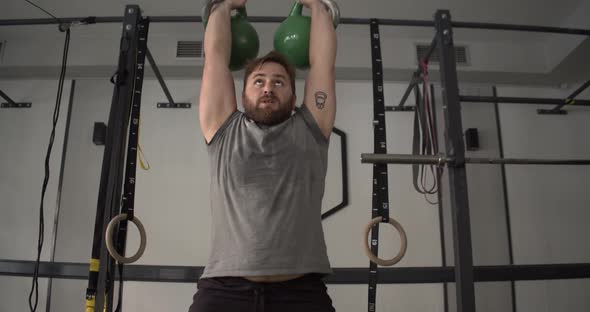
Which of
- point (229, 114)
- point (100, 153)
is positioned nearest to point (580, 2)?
point (229, 114)

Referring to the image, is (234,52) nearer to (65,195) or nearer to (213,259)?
(213,259)

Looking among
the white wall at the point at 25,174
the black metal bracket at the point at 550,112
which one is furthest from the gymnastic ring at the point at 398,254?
the white wall at the point at 25,174

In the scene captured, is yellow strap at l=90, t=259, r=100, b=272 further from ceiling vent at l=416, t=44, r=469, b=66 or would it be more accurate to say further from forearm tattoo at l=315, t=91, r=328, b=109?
ceiling vent at l=416, t=44, r=469, b=66

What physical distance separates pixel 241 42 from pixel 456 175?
3.61 feet

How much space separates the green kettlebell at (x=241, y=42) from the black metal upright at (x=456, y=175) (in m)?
0.91

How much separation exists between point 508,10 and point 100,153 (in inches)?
136

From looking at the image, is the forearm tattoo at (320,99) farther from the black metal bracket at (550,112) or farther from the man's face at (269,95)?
the black metal bracket at (550,112)

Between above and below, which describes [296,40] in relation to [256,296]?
above

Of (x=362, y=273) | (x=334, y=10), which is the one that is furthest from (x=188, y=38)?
(x=362, y=273)

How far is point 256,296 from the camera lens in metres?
1.08

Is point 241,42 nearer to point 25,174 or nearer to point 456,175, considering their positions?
point 456,175

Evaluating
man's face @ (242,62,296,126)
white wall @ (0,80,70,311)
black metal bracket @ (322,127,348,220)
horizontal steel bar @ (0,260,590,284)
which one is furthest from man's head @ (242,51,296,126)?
white wall @ (0,80,70,311)

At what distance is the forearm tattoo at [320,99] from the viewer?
132 cm

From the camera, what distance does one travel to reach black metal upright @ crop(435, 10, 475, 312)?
1572 mm
